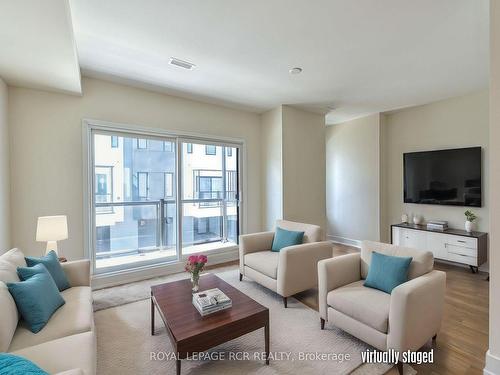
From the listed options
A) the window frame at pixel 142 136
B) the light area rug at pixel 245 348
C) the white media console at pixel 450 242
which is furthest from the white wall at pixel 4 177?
the white media console at pixel 450 242

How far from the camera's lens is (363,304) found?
1.96 meters

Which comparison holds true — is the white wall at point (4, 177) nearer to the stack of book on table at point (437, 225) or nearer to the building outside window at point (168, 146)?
the building outside window at point (168, 146)

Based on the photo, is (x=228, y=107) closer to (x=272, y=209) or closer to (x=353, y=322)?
(x=272, y=209)

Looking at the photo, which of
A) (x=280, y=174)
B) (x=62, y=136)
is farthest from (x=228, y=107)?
(x=62, y=136)

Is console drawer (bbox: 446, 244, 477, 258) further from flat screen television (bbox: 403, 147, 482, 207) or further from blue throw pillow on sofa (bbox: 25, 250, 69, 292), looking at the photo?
blue throw pillow on sofa (bbox: 25, 250, 69, 292)

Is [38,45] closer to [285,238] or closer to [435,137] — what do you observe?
[285,238]

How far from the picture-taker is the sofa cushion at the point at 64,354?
4.27 feet

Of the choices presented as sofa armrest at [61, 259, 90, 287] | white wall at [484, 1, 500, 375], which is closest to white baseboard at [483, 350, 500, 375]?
white wall at [484, 1, 500, 375]

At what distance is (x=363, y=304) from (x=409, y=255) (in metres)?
0.63

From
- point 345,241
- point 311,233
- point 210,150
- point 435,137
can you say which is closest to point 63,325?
point 311,233

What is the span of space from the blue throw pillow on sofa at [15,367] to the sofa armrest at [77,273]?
142 cm

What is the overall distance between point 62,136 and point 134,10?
1.98 m

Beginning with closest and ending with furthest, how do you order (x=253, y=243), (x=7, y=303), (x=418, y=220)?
(x=7, y=303) < (x=253, y=243) < (x=418, y=220)

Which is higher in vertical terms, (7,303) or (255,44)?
(255,44)
